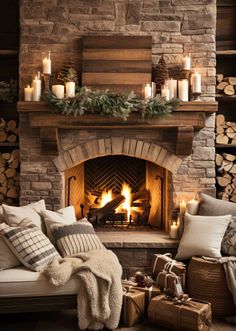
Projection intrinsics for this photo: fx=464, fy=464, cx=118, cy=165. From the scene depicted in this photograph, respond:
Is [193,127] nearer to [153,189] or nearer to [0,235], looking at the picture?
[153,189]

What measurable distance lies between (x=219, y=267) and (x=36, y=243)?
1.49 metres

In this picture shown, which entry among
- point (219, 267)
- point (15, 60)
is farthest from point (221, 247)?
point (15, 60)

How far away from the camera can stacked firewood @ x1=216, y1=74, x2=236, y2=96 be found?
4777 mm

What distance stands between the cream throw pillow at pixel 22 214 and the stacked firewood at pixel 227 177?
188 cm

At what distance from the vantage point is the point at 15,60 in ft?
16.6

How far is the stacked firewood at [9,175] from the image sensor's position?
4848 mm

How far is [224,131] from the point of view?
4.84 meters

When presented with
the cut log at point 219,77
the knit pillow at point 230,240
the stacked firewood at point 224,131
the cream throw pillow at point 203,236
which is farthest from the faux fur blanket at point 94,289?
the cut log at point 219,77

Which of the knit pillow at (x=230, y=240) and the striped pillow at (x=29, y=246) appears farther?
the knit pillow at (x=230, y=240)

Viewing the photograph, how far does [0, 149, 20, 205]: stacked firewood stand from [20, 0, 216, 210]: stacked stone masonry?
21cm

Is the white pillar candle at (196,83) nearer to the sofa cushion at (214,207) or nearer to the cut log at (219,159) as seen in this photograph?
the cut log at (219,159)

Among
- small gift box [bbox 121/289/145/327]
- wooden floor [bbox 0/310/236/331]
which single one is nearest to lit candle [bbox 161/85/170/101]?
small gift box [bbox 121/289/145/327]

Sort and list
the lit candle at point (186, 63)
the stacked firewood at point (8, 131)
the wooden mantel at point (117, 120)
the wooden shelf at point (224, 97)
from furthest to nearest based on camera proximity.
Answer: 1. the stacked firewood at point (8, 131)
2. the wooden shelf at point (224, 97)
3. the lit candle at point (186, 63)
4. the wooden mantel at point (117, 120)

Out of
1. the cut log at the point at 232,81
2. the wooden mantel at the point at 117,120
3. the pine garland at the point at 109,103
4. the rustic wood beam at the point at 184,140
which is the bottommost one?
the rustic wood beam at the point at 184,140
